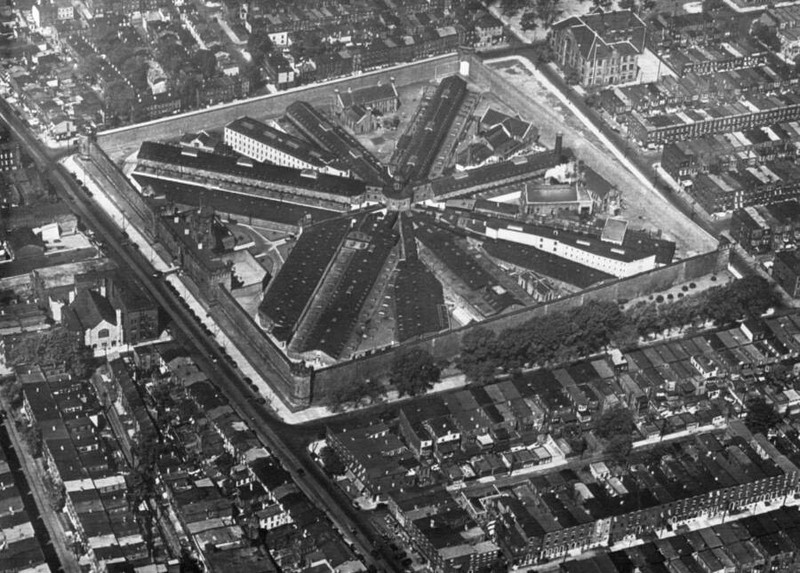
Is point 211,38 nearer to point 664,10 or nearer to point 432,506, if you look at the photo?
point 664,10

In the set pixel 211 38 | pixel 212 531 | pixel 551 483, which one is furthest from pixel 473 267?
pixel 211 38

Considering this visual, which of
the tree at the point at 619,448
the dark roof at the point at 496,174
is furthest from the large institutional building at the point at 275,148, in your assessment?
the tree at the point at 619,448

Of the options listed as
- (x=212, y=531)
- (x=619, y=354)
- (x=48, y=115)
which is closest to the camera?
(x=212, y=531)

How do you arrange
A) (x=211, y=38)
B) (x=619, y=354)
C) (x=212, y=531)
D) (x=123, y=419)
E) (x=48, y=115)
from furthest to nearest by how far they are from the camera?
(x=211, y=38) < (x=48, y=115) < (x=619, y=354) < (x=123, y=419) < (x=212, y=531)

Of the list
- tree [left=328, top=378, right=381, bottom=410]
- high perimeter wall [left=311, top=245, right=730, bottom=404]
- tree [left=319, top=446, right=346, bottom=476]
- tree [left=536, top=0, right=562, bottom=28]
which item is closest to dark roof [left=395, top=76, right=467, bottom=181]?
tree [left=536, top=0, right=562, bottom=28]

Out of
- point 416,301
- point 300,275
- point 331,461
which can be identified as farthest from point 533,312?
point 331,461

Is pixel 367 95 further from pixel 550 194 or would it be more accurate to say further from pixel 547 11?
pixel 547 11

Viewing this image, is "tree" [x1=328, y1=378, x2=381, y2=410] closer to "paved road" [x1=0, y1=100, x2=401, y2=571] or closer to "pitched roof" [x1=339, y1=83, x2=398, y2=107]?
"paved road" [x1=0, y1=100, x2=401, y2=571]
